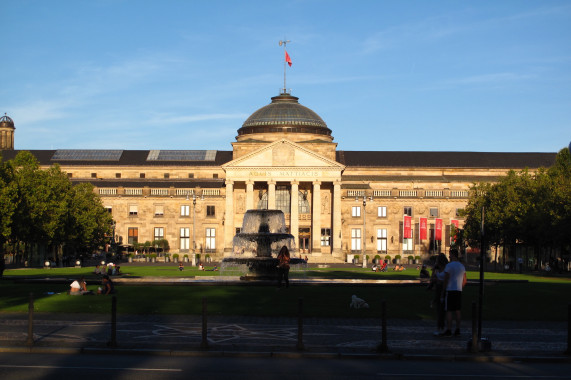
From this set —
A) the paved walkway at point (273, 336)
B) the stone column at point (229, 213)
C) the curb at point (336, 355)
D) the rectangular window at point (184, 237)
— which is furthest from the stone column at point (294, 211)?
the curb at point (336, 355)

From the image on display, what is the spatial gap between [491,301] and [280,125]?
94567 mm

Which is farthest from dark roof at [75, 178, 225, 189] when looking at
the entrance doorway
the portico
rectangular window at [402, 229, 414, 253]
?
rectangular window at [402, 229, 414, 253]

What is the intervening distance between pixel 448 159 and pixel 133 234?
50938 mm

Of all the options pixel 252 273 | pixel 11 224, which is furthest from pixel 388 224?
pixel 252 273

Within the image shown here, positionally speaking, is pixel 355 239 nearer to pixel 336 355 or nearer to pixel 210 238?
pixel 210 238

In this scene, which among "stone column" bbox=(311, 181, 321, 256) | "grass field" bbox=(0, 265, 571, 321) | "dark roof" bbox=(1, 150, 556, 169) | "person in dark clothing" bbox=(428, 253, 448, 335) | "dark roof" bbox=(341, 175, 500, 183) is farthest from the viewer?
"dark roof" bbox=(1, 150, 556, 169)

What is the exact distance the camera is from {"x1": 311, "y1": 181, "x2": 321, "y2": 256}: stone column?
374 ft

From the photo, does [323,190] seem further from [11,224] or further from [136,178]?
[11,224]

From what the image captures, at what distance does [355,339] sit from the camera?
23875 millimetres

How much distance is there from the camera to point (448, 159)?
140m

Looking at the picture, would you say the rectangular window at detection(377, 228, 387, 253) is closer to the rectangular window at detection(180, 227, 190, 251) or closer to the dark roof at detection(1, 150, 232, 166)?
the rectangular window at detection(180, 227, 190, 251)

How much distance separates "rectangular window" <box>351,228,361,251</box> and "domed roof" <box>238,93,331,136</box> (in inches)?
641

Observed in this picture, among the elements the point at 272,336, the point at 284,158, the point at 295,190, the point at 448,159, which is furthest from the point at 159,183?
the point at 272,336

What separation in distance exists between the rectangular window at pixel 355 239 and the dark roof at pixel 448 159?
16800 millimetres
